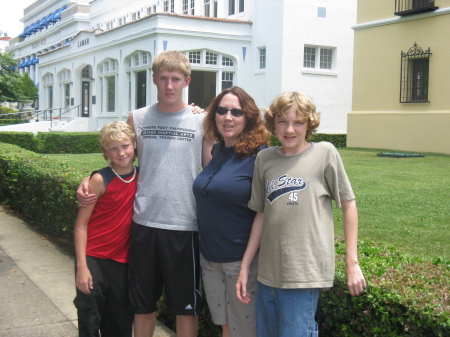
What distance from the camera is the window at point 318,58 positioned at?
27.0 meters

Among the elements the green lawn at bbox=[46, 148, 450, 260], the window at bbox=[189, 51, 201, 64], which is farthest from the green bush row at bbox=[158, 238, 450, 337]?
the window at bbox=[189, 51, 201, 64]

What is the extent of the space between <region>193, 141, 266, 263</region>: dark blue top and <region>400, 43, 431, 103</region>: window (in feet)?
59.2

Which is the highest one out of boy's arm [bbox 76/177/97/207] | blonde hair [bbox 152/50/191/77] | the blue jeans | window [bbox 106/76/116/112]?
window [bbox 106/76/116/112]

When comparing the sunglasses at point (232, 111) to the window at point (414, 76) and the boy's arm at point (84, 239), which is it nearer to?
the boy's arm at point (84, 239)

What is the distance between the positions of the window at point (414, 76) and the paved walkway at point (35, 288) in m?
15.6

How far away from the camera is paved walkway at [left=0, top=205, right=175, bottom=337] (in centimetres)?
480

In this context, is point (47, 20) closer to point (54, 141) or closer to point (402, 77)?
point (54, 141)

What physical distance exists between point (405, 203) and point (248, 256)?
671cm

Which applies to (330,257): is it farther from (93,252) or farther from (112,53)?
(112,53)

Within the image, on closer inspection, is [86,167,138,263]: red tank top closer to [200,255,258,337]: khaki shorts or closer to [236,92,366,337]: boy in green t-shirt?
[200,255,258,337]: khaki shorts

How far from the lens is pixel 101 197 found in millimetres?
3771

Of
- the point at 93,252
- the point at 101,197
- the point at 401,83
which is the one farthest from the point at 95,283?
the point at 401,83

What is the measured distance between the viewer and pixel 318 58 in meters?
27.2

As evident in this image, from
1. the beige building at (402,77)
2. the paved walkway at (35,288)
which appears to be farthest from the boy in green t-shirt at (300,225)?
the beige building at (402,77)
